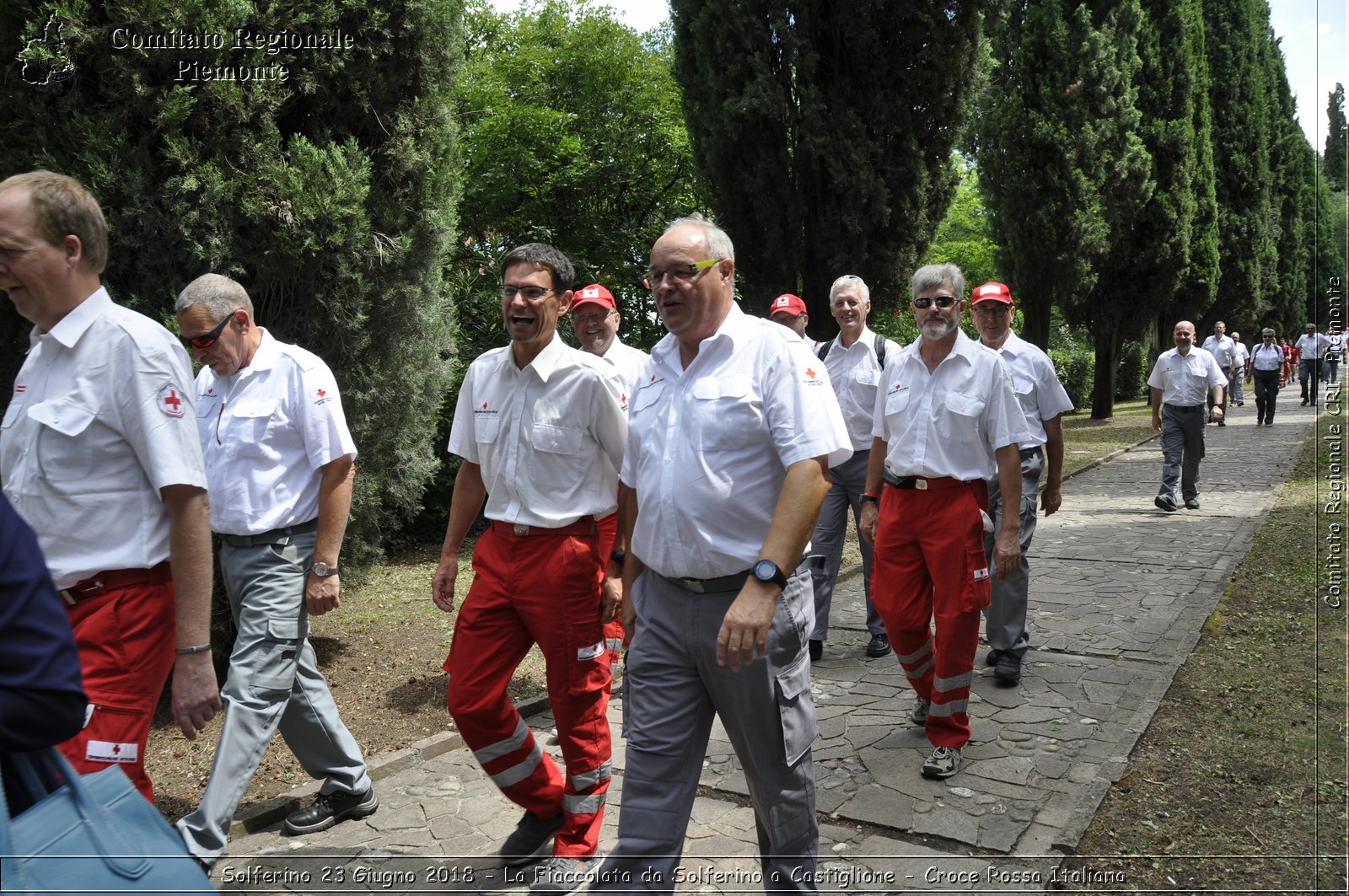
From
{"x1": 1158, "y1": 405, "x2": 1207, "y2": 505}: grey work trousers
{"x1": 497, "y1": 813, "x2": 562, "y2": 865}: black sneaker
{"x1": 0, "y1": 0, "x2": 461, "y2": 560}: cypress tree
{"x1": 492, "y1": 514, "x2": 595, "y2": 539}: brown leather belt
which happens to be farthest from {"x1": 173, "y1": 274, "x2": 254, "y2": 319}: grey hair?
{"x1": 1158, "y1": 405, "x2": 1207, "y2": 505}: grey work trousers

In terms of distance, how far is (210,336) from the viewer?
4133 millimetres

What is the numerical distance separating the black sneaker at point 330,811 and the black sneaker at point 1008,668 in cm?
359

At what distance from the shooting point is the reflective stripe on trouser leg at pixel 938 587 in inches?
192

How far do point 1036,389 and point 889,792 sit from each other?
10.6ft

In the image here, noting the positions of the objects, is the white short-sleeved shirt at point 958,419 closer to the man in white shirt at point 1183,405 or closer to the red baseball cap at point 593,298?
the red baseball cap at point 593,298

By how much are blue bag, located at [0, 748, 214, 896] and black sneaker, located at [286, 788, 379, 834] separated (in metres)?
2.83

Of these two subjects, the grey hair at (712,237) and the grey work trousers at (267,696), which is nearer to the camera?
the grey hair at (712,237)

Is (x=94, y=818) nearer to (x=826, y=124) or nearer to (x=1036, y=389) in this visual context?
(x=1036, y=389)

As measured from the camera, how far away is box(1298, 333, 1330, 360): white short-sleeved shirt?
27.0m

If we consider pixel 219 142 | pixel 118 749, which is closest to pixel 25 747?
pixel 118 749

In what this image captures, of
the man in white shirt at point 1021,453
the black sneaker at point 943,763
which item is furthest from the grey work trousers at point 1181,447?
the black sneaker at point 943,763

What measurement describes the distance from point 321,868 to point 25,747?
270cm

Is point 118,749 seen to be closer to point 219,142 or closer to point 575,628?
point 575,628

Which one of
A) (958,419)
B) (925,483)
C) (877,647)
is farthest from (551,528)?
(877,647)
